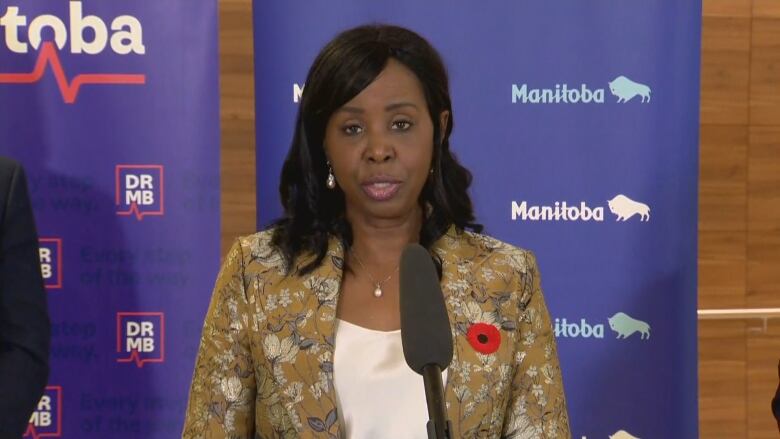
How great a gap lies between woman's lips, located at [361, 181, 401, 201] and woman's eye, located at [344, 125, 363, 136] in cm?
10

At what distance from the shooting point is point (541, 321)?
1.98 meters

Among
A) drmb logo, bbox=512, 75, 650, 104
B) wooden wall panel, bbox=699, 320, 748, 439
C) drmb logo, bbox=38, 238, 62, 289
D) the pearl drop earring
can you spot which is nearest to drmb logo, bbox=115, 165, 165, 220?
drmb logo, bbox=38, 238, 62, 289

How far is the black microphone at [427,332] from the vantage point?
115 cm

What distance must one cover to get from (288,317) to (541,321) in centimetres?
47

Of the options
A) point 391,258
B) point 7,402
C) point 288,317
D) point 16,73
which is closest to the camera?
point 288,317

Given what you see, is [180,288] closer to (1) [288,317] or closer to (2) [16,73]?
(2) [16,73]

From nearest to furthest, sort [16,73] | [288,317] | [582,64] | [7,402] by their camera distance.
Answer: [288,317], [7,402], [16,73], [582,64]

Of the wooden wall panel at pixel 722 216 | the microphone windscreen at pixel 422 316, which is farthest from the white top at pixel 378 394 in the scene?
the wooden wall panel at pixel 722 216

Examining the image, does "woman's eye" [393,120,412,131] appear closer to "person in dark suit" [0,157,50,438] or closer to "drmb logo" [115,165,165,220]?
"person in dark suit" [0,157,50,438]

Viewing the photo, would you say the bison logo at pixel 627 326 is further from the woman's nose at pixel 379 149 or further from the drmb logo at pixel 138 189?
the woman's nose at pixel 379 149

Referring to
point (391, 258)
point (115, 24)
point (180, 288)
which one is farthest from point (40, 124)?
point (391, 258)

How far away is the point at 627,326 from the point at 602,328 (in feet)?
0.26

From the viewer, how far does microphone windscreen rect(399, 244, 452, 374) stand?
3.86ft

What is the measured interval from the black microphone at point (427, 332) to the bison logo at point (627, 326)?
2.30m
